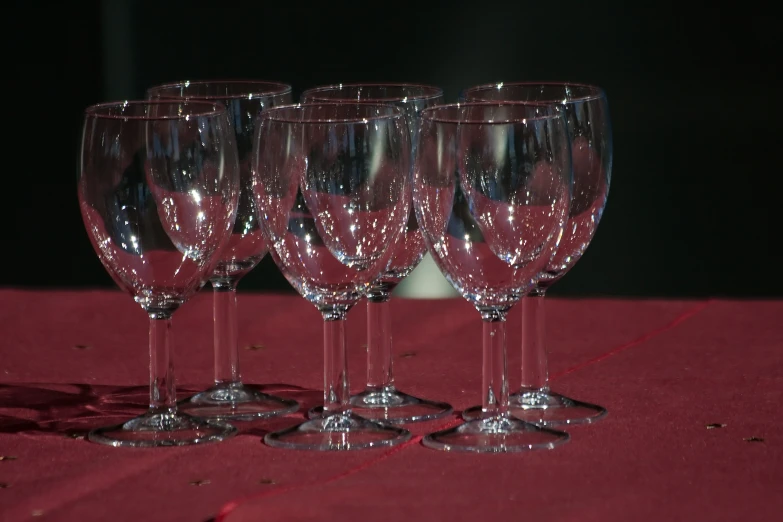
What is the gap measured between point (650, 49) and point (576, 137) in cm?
231

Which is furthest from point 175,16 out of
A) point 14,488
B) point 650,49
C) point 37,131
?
point 14,488

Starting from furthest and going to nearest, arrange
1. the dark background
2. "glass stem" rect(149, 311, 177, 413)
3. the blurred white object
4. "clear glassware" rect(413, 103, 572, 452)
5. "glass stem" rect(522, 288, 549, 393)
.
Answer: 1. the blurred white object
2. the dark background
3. "glass stem" rect(522, 288, 549, 393)
4. "glass stem" rect(149, 311, 177, 413)
5. "clear glassware" rect(413, 103, 572, 452)

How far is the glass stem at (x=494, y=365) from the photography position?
1048 mm

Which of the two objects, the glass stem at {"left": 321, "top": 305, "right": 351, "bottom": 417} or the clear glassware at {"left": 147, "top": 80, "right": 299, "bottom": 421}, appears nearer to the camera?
the glass stem at {"left": 321, "top": 305, "right": 351, "bottom": 417}

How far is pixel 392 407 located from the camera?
1.16 metres

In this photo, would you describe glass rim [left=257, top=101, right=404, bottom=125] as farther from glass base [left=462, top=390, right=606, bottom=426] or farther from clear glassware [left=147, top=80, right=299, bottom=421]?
glass base [left=462, top=390, right=606, bottom=426]

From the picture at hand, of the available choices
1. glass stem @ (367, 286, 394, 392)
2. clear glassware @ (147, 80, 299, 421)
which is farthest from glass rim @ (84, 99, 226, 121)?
glass stem @ (367, 286, 394, 392)

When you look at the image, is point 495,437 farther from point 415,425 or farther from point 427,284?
point 427,284

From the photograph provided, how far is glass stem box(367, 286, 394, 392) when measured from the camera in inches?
46.9

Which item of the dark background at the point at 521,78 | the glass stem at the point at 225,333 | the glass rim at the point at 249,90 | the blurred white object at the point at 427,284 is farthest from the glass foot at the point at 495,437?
the blurred white object at the point at 427,284

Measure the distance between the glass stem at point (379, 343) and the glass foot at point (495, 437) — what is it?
170 mm

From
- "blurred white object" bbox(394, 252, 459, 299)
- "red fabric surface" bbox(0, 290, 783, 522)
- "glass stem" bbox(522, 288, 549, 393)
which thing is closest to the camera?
"red fabric surface" bbox(0, 290, 783, 522)

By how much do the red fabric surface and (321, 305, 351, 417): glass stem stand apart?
63mm

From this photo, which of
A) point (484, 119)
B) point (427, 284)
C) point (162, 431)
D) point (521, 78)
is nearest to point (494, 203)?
point (484, 119)
